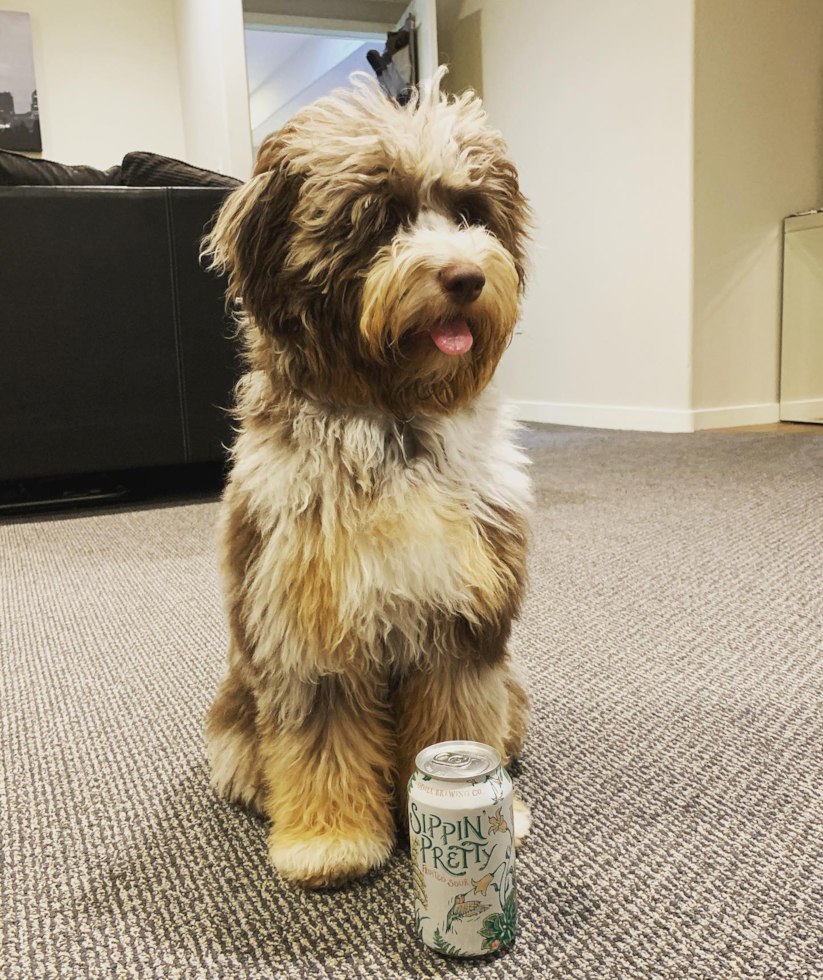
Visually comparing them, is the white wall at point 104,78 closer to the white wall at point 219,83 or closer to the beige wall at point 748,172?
the white wall at point 219,83

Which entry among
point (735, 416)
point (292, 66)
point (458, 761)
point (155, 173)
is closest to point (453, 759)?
point (458, 761)

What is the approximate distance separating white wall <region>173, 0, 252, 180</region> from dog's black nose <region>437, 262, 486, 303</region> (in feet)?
13.3

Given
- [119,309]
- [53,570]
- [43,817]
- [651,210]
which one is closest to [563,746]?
[43,817]

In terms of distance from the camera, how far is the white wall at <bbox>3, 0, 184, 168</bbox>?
5.49 metres

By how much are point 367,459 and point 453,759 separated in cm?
31

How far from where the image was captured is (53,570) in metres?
2.19

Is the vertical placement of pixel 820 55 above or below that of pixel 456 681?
above

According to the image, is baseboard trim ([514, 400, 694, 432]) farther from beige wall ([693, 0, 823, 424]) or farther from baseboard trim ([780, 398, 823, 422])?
baseboard trim ([780, 398, 823, 422])

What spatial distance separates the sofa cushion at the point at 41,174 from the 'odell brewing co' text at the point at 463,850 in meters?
2.52

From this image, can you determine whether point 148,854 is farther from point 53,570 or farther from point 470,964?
point 53,570

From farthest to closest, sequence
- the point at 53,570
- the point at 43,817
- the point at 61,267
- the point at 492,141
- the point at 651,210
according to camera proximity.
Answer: the point at 651,210
the point at 61,267
the point at 53,570
the point at 43,817
the point at 492,141

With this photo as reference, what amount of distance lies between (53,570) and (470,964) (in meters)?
1.73

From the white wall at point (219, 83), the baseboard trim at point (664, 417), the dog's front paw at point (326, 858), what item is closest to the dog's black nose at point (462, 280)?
the dog's front paw at point (326, 858)

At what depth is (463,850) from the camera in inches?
29.5
